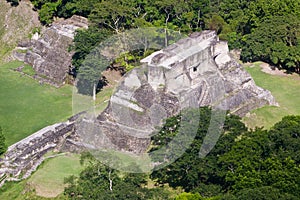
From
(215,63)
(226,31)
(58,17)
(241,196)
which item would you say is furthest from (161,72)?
(58,17)

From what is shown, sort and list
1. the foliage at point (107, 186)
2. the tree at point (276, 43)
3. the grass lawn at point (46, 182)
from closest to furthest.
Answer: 1. the foliage at point (107, 186)
2. the grass lawn at point (46, 182)
3. the tree at point (276, 43)

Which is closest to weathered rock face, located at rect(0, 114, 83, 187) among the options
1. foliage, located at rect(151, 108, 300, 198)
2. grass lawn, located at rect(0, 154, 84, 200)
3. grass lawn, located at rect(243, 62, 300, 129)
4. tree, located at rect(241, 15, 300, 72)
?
grass lawn, located at rect(0, 154, 84, 200)

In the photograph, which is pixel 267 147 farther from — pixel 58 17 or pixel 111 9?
pixel 58 17

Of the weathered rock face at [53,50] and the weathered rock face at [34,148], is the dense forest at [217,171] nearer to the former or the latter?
the weathered rock face at [34,148]

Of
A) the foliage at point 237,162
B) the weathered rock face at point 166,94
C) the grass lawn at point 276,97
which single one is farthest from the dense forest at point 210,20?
the foliage at point 237,162

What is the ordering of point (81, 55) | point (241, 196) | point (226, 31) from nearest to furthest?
1. point (241, 196)
2. point (81, 55)
3. point (226, 31)

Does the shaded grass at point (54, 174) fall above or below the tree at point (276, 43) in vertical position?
below
